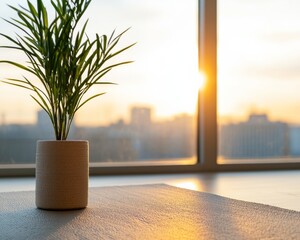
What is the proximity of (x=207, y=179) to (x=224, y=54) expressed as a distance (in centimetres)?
130

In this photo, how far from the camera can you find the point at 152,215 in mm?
2137

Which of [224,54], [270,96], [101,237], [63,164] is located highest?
[224,54]

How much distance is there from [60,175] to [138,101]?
88.2 inches

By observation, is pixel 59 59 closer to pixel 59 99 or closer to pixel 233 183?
pixel 59 99

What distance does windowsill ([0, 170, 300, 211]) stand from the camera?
2771 mm

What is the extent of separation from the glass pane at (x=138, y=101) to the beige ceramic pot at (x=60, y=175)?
1.88 meters

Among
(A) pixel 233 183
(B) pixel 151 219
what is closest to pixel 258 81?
(A) pixel 233 183

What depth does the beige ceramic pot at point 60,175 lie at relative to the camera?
2260mm

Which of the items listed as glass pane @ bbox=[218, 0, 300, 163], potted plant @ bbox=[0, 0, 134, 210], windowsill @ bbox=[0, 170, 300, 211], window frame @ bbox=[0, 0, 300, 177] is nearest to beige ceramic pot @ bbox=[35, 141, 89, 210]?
potted plant @ bbox=[0, 0, 134, 210]

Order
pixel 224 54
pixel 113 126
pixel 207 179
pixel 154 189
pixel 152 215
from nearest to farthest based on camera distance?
pixel 152 215
pixel 154 189
pixel 207 179
pixel 113 126
pixel 224 54

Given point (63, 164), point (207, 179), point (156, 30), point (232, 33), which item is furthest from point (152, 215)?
point (232, 33)

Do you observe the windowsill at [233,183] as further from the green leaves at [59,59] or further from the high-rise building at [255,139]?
the green leaves at [59,59]

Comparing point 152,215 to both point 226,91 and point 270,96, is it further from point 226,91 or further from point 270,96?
point 270,96

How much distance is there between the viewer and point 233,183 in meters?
3.53
